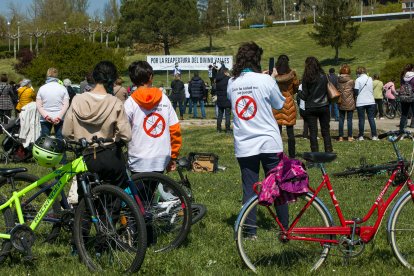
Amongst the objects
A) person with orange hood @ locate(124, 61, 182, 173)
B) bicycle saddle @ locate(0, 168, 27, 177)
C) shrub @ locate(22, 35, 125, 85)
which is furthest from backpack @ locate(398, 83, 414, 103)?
shrub @ locate(22, 35, 125, 85)

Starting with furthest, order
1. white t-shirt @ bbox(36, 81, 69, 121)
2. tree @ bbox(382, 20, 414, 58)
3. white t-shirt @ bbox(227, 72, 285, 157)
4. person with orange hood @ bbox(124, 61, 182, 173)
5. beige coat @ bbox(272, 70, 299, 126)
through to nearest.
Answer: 1. tree @ bbox(382, 20, 414, 58)
2. white t-shirt @ bbox(36, 81, 69, 121)
3. beige coat @ bbox(272, 70, 299, 126)
4. person with orange hood @ bbox(124, 61, 182, 173)
5. white t-shirt @ bbox(227, 72, 285, 157)

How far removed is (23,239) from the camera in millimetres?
5789

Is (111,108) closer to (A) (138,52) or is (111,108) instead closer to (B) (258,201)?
(B) (258,201)

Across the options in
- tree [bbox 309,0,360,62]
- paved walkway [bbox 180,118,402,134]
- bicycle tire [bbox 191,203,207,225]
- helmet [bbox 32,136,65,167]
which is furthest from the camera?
tree [bbox 309,0,360,62]

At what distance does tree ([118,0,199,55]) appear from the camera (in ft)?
234

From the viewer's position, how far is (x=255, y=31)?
93.2 m

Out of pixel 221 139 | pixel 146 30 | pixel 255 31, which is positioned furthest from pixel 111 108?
pixel 255 31

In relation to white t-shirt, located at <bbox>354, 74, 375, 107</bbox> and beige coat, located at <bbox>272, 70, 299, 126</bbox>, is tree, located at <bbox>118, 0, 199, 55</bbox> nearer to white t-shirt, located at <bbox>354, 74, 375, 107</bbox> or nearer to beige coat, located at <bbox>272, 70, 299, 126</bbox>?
white t-shirt, located at <bbox>354, 74, 375, 107</bbox>

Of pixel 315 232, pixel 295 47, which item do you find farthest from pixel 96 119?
pixel 295 47

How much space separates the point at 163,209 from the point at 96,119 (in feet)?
3.57

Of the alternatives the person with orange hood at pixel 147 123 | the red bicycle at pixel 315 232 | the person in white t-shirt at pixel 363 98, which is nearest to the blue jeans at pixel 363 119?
the person in white t-shirt at pixel 363 98

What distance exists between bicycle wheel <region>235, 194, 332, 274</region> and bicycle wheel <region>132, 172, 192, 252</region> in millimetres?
804

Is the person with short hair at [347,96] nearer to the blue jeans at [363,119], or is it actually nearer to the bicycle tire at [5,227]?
the blue jeans at [363,119]

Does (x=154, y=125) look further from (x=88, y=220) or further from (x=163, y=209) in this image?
(x=88, y=220)
